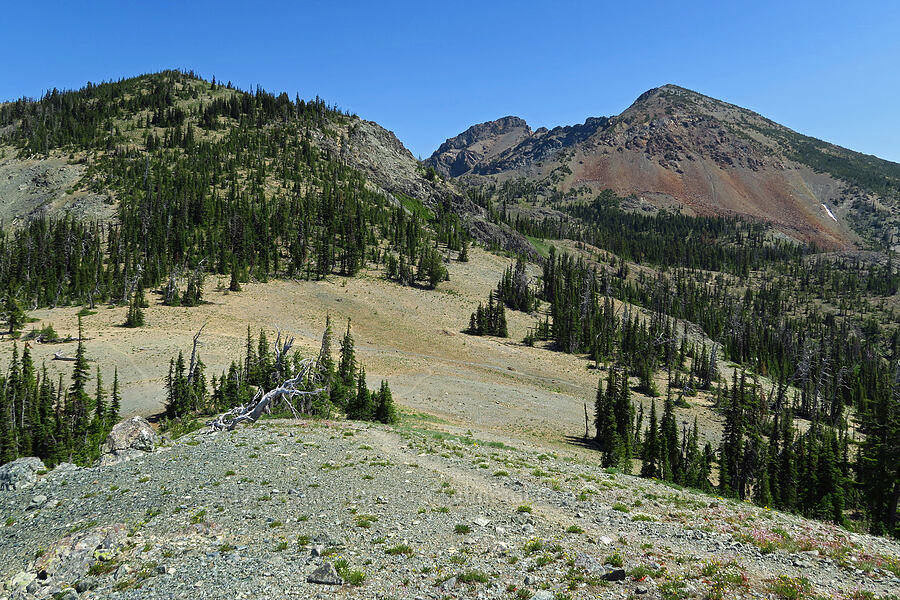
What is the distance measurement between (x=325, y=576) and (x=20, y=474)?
727 inches

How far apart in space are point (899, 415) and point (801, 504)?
1378cm

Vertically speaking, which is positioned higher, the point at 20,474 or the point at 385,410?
the point at 20,474

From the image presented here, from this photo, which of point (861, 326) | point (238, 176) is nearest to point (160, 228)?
point (238, 176)

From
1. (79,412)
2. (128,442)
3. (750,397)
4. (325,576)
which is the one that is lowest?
(750,397)

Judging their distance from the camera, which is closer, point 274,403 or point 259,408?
point 259,408

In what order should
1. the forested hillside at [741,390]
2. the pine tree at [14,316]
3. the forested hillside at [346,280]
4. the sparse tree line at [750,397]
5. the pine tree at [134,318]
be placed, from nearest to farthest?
1. the sparse tree line at [750,397]
2. the forested hillside at [741,390]
3. the forested hillside at [346,280]
4. the pine tree at [14,316]
5. the pine tree at [134,318]

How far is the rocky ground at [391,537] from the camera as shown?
39.1ft

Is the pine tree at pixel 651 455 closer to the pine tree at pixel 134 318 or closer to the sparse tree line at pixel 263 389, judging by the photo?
the sparse tree line at pixel 263 389

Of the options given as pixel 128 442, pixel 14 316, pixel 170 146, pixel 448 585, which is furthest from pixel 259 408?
pixel 170 146

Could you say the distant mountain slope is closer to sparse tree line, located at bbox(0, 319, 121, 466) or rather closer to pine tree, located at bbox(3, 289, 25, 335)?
pine tree, located at bbox(3, 289, 25, 335)

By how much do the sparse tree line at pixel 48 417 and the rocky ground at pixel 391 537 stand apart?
20.7m

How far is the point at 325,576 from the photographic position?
12070 millimetres

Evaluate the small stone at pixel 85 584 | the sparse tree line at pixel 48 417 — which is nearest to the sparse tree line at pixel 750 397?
the small stone at pixel 85 584

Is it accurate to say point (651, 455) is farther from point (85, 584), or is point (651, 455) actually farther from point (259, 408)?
point (85, 584)
